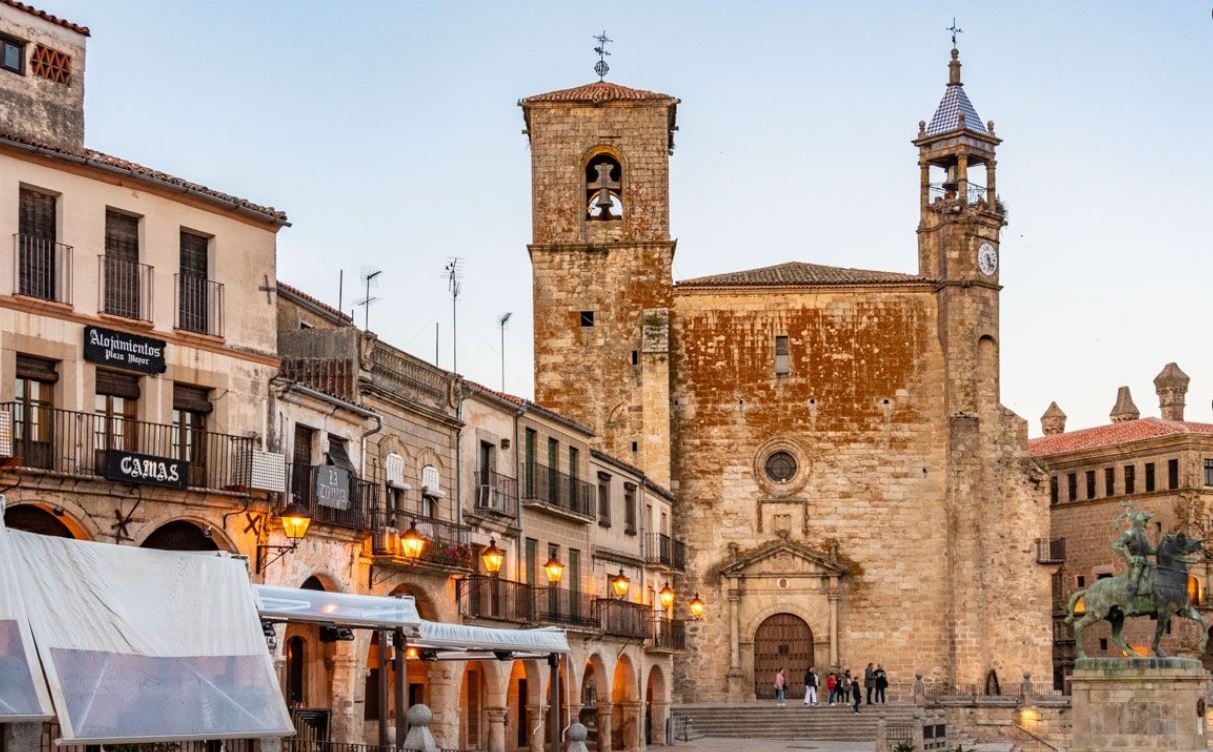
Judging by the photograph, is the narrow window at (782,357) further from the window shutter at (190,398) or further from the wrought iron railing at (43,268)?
the wrought iron railing at (43,268)

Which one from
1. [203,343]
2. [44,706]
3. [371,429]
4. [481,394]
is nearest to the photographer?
[44,706]

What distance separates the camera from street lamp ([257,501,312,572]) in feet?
86.0

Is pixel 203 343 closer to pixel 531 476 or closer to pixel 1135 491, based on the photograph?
pixel 531 476

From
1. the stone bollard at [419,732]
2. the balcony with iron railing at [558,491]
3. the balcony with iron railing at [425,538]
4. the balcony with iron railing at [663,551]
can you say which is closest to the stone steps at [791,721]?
the balcony with iron railing at [663,551]

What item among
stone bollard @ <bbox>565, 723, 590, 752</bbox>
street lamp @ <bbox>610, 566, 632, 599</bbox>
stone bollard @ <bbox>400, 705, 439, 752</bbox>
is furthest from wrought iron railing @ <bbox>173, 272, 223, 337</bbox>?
street lamp @ <bbox>610, 566, 632, 599</bbox>

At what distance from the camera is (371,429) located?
32.0 metres

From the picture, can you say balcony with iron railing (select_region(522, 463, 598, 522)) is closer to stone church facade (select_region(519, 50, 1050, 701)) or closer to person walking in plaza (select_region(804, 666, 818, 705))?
person walking in plaza (select_region(804, 666, 818, 705))

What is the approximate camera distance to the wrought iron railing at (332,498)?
28.6 metres

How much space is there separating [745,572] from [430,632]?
35.9m

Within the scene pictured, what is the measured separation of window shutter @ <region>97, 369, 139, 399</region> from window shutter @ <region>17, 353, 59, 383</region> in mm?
778

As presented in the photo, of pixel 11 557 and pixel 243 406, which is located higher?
pixel 243 406

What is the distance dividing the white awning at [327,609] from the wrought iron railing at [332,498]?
15.4 feet

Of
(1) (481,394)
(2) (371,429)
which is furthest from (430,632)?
(1) (481,394)

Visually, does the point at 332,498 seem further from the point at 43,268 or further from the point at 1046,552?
the point at 1046,552
